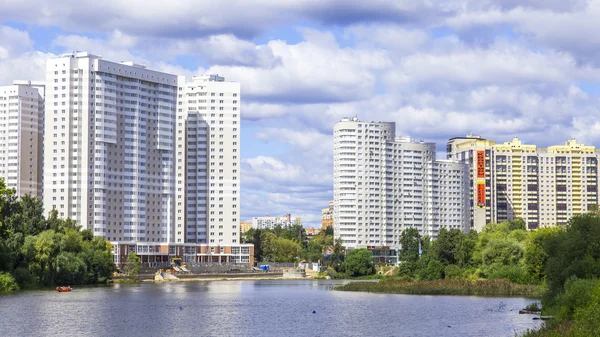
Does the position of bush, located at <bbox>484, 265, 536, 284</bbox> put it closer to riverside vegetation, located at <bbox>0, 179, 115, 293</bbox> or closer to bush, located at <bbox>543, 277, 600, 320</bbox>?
bush, located at <bbox>543, 277, 600, 320</bbox>

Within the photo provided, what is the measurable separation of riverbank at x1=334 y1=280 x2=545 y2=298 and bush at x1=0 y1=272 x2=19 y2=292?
50.1 meters

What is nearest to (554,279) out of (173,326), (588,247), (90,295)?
(588,247)

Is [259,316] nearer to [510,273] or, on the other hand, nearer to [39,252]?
[510,273]

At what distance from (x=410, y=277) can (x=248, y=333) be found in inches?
3053

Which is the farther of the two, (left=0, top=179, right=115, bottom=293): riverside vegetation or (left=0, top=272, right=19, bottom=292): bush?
(left=0, top=179, right=115, bottom=293): riverside vegetation

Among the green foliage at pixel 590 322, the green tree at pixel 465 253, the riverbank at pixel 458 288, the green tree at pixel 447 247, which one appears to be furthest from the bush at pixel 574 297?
the green tree at pixel 447 247

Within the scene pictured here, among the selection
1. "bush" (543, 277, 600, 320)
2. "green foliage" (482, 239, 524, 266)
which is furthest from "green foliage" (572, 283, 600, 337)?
"green foliage" (482, 239, 524, 266)

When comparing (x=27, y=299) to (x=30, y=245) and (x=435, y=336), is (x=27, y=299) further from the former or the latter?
(x=435, y=336)

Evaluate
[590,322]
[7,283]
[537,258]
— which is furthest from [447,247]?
[590,322]

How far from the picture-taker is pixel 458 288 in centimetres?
12250

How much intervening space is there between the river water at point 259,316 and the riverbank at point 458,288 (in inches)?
259

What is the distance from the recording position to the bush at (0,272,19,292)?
117 meters

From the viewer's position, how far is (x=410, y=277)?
145 m

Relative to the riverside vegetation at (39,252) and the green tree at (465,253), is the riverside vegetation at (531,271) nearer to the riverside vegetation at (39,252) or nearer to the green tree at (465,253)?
the green tree at (465,253)
